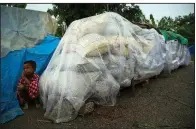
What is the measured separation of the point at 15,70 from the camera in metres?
3.96

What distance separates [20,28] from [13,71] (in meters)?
1.69

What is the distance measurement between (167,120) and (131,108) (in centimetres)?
71

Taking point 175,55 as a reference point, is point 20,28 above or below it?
above

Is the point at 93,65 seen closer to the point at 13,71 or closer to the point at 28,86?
the point at 28,86

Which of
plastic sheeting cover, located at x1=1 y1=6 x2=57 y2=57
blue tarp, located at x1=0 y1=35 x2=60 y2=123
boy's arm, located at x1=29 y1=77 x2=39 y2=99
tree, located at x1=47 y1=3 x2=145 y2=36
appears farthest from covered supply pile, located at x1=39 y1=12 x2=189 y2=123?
tree, located at x1=47 y1=3 x2=145 y2=36

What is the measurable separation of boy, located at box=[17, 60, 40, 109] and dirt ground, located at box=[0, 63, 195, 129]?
8.3 inches

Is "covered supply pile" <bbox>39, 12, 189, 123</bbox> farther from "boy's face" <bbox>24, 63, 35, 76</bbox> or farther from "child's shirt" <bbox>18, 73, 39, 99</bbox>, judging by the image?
"boy's face" <bbox>24, 63, 35, 76</bbox>

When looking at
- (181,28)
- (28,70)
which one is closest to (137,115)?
(28,70)

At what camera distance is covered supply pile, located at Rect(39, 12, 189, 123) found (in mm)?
3096

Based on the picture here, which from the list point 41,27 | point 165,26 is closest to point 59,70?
point 41,27

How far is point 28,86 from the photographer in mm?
3580

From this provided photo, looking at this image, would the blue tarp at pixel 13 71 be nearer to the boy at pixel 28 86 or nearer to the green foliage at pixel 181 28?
the boy at pixel 28 86

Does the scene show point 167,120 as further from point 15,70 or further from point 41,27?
point 41,27

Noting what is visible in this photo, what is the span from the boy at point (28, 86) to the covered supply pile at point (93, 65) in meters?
0.17
